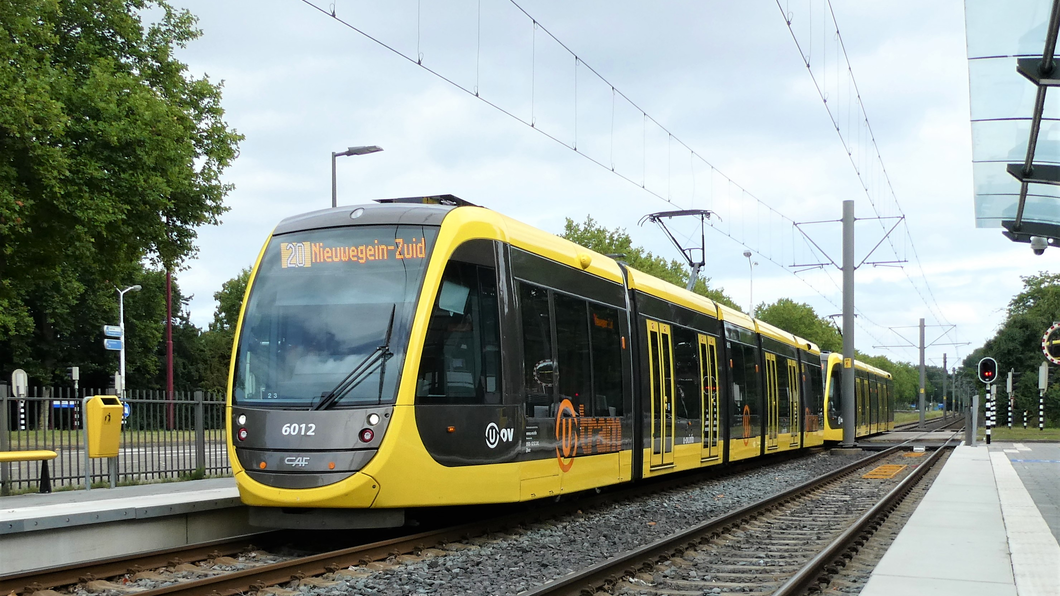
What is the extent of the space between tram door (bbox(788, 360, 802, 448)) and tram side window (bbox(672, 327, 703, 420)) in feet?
29.1

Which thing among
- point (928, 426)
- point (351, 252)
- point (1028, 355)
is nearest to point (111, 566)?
point (351, 252)

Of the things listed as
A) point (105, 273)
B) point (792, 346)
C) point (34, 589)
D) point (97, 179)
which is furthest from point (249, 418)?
point (792, 346)

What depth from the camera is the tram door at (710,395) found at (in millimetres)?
17484

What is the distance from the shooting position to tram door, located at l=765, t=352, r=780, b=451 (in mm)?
22375

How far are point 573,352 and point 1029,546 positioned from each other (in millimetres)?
5144

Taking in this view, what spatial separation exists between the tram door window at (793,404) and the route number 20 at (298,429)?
1749cm

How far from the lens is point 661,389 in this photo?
1510cm

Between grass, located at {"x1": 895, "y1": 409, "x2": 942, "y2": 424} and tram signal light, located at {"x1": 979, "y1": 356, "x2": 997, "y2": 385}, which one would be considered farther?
grass, located at {"x1": 895, "y1": 409, "x2": 942, "y2": 424}

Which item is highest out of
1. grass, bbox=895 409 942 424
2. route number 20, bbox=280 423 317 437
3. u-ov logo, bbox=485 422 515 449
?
route number 20, bbox=280 423 317 437

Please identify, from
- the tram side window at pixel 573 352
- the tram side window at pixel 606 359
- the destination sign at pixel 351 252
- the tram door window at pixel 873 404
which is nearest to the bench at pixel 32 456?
the destination sign at pixel 351 252

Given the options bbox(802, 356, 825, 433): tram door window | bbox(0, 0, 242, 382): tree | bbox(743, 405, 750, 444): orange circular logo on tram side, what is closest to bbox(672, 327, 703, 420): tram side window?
bbox(743, 405, 750, 444): orange circular logo on tram side

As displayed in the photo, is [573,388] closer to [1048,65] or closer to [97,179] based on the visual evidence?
[1048,65]

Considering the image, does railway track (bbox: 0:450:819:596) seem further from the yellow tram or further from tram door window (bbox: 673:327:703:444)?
tram door window (bbox: 673:327:703:444)

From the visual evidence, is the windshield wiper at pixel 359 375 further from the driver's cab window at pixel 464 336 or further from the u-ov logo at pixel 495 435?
the u-ov logo at pixel 495 435
